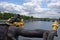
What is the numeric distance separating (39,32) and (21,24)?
9.3 inches

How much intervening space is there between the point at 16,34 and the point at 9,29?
97mm

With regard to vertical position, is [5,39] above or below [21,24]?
below

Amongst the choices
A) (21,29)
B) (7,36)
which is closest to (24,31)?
(21,29)

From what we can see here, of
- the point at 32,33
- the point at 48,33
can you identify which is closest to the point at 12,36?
the point at 32,33

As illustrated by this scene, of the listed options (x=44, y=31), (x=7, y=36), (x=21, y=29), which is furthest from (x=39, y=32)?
(x=7, y=36)

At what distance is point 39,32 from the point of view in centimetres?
241

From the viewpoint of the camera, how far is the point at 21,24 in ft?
8.22

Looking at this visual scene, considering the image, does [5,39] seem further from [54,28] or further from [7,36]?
[54,28]

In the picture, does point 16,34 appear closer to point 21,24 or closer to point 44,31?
point 21,24

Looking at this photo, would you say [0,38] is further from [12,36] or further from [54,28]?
[54,28]

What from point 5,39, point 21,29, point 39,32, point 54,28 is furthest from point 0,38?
point 54,28

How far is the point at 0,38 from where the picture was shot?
2.47 metres

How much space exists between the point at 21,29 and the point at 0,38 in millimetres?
255

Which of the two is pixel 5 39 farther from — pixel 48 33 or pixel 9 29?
pixel 48 33
